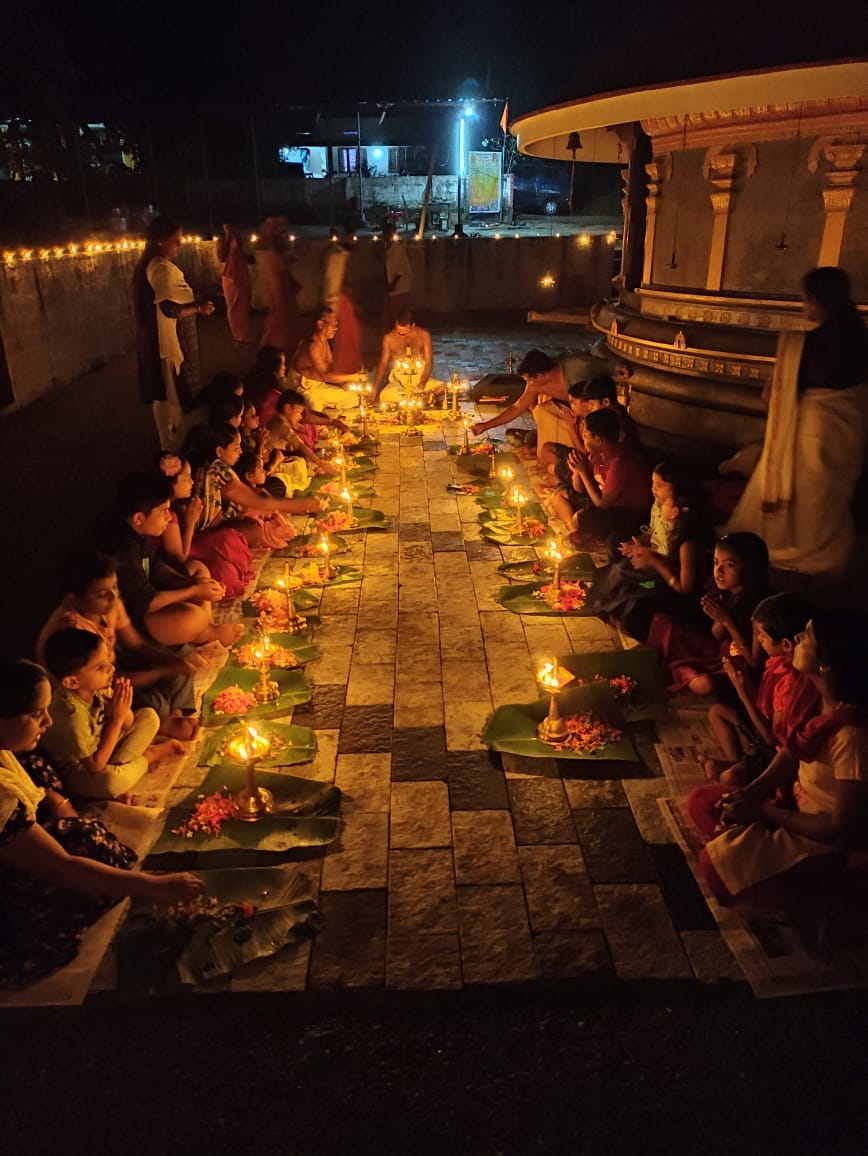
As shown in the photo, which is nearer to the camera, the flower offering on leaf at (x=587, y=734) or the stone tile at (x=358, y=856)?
the stone tile at (x=358, y=856)

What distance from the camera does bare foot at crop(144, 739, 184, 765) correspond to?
4387mm

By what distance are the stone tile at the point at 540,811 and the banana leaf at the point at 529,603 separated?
196cm

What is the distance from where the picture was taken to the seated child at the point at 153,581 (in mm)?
4910

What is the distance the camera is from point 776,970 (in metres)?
3.14

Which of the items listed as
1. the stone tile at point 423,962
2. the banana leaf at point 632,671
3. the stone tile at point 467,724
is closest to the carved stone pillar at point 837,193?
the banana leaf at point 632,671

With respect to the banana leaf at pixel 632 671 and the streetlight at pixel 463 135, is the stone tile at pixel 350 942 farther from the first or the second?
the streetlight at pixel 463 135

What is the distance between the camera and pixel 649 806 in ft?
13.3

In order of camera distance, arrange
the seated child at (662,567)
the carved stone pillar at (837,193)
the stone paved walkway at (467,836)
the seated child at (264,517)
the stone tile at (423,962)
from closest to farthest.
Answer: the stone tile at (423,962) < the stone paved walkway at (467,836) < the seated child at (662,567) < the seated child at (264,517) < the carved stone pillar at (837,193)

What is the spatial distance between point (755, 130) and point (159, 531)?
22.7 ft

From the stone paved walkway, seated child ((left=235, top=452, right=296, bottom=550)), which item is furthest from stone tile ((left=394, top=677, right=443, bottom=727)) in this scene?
seated child ((left=235, top=452, right=296, bottom=550))

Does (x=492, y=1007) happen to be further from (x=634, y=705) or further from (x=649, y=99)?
(x=649, y=99)

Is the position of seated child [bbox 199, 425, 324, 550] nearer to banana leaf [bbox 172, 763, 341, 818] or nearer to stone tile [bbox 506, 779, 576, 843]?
banana leaf [bbox 172, 763, 341, 818]

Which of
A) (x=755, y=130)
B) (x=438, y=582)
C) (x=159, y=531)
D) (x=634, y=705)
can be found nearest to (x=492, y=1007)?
(x=634, y=705)

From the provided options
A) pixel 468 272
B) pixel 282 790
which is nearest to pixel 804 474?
pixel 282 790
